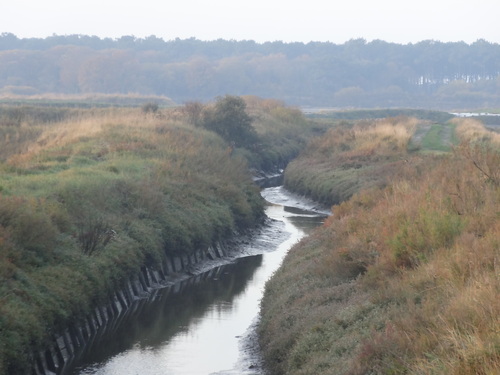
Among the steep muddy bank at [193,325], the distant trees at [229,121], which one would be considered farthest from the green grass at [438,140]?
the steep muddy bank at [193,325]

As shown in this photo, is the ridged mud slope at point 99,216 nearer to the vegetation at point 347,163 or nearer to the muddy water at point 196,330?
the muddy water at point 196,330

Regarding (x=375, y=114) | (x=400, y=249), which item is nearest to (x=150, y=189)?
(x=400, y=249)

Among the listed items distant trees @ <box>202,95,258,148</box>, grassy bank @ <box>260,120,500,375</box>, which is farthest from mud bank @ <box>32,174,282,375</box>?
distant trees @ <box>202,95,258,148</box>


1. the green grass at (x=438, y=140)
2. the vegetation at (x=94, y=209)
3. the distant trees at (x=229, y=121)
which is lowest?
the green grass at (x=438, y=140)

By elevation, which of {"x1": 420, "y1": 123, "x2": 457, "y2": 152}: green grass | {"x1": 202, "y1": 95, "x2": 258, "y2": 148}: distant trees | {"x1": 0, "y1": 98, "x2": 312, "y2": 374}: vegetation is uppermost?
{"x1": 0, "y1": 98, "x2": 312, "y2": 374}: vegetation

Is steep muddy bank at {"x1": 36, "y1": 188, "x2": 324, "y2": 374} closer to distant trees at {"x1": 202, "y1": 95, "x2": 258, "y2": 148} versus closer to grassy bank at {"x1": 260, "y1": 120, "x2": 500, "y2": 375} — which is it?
grassy bank at {"x1": 260, "y1": 120, "x2": 500, "y2": 375}

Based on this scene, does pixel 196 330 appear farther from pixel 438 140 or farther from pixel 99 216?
pixel 438 140

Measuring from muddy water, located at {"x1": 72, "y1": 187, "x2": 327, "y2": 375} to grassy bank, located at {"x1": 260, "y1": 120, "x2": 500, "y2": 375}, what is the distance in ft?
3.55

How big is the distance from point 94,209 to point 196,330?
719 cm

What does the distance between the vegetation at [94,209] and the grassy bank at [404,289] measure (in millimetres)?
5130

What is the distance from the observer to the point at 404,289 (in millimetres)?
15742

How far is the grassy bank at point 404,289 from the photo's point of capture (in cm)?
1187

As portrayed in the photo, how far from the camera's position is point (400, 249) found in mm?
18094

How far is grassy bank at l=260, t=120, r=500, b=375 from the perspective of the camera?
1187 centimetres
